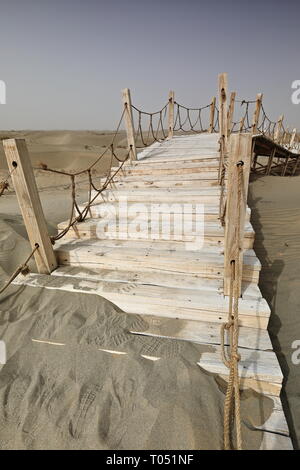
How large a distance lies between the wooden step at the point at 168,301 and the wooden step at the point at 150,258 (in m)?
0.30

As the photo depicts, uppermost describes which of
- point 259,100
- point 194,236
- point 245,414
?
point 259,100

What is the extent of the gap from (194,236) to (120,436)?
82.8 inches

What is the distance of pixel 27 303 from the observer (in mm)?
2385

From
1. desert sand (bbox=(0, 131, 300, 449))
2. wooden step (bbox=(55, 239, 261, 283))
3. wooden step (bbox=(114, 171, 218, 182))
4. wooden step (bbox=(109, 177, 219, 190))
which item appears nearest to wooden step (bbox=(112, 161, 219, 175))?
wooden step (bbox=(114, 171, 218, 182))

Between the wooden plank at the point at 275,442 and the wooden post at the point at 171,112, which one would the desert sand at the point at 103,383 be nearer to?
the wooden plank at the point at 275,442

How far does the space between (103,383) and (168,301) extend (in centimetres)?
85

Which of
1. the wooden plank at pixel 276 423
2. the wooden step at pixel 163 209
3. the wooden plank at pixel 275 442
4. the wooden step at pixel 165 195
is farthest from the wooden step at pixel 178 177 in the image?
the wooden plank at pixel 275 442

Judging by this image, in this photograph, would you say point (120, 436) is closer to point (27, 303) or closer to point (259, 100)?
point (27, 303)

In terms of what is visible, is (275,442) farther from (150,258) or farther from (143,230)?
(143,230)

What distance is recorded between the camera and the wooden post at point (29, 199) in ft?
7.57

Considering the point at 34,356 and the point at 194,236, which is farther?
the point at 194,236

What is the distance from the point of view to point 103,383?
168cm
